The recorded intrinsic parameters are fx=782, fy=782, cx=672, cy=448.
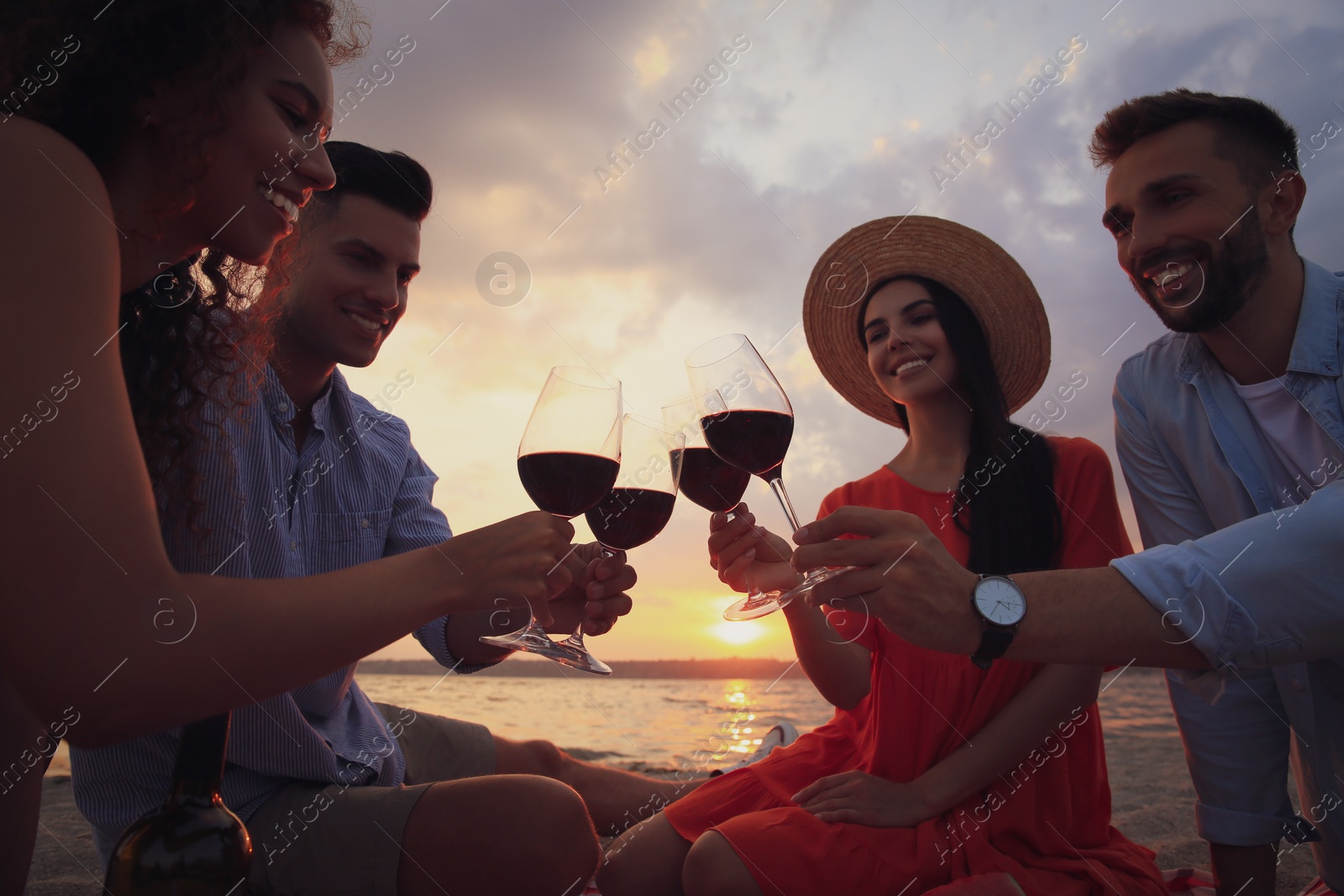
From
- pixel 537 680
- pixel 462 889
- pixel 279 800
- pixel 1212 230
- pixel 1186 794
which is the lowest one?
pixel 537 680

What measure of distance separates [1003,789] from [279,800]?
7.09 feet

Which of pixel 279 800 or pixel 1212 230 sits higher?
pixel 1212 230

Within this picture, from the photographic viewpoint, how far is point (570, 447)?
188 cm

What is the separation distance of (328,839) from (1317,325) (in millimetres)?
3448

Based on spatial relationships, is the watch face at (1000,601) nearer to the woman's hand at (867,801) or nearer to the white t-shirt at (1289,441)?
the woman's hand at (867,801)

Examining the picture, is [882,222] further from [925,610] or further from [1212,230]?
[925,610]

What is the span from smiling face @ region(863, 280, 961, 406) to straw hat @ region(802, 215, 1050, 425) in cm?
15

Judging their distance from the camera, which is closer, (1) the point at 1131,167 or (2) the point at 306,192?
(2) the point at 306,192

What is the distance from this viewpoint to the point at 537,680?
65.2ft

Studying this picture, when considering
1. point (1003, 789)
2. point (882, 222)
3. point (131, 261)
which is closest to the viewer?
point (131, 261)

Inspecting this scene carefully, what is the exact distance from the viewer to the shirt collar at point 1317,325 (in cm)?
253

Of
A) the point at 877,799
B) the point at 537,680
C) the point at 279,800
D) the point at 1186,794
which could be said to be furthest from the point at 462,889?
the point at 537,680

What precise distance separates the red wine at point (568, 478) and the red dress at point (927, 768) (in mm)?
1153

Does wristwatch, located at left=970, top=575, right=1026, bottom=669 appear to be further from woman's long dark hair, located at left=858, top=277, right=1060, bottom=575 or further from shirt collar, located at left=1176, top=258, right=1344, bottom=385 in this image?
shirt collar, located at left=1176, top=258, right=1344, bottom=385
